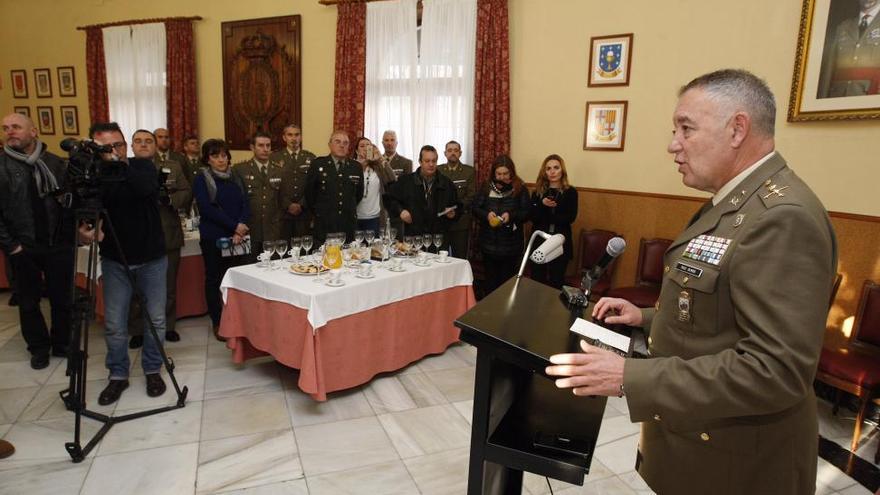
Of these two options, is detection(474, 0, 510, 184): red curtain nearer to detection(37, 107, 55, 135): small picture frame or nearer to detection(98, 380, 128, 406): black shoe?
detection(98, 380, 128, 406): black shoe

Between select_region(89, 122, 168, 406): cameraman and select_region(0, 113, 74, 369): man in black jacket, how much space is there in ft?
1.37

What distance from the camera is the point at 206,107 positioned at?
22.9 ft

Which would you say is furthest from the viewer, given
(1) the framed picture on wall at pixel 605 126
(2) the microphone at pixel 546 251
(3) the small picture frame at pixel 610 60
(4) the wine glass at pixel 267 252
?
(1) the framed picture on wall at pixel 605 126

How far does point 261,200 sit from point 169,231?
2.81 feet

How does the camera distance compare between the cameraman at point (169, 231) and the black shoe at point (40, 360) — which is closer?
the black shoe at point (40, 360)

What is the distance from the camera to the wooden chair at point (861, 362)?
105 inches

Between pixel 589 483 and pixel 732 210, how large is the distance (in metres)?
1.80

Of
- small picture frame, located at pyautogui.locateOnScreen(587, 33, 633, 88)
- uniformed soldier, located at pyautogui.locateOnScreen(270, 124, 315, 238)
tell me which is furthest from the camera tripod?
small picture frame, located at pyautogui.locateOnScreen(587, 33, 633, 88)

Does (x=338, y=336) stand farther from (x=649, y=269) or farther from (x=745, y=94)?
(x=649, y=269)

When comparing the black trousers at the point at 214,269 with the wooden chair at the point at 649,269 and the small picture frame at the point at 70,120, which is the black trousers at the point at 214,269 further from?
the small picture frame at the point at 70,120

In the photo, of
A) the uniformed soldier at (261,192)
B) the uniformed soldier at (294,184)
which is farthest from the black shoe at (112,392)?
the uniformed soldier at (294,184)

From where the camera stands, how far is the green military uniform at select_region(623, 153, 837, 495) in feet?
2.92

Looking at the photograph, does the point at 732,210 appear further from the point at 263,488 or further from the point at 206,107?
the point at 206,107

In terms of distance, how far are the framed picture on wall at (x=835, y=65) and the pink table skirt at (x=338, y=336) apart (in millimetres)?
2848
